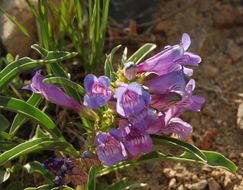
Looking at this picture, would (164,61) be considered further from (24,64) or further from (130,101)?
(24,64)

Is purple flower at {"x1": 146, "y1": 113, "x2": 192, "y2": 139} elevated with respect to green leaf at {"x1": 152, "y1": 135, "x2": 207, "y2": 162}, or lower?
elevated

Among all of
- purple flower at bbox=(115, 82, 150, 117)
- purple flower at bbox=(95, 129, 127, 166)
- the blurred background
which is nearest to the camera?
purple flower at bbox=(115, 82, 150, 117)

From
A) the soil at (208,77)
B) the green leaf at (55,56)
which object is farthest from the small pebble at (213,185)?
the green leaf at (55,56)

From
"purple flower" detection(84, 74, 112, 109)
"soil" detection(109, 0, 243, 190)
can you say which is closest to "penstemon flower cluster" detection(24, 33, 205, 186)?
"purple flower" detection(84, 74, 112, 109)

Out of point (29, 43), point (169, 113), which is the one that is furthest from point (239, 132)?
point (29, 43)

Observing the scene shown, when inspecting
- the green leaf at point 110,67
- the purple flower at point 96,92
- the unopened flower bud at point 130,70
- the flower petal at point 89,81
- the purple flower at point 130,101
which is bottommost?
the purple flower at point 130,101

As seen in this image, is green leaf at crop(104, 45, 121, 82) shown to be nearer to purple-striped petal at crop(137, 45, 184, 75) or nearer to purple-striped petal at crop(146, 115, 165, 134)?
purple-striped petal at crop(137, 45, 184, 75)

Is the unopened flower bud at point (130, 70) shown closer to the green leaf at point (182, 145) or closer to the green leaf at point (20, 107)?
the green leaf at point (182, 145)
